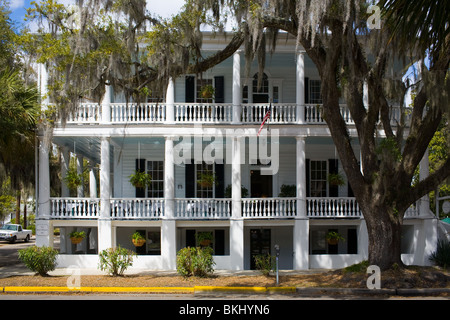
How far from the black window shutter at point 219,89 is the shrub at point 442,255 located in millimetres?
9851

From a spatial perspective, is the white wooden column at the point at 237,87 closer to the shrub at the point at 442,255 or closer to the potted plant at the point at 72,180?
the potted plant at the point at 72,180

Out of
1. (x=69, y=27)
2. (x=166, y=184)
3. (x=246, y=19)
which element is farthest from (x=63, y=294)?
(x=246, y=19)

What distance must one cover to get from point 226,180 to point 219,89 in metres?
3.82

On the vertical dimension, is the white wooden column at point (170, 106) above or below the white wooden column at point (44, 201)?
above

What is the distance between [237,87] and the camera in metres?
17.8

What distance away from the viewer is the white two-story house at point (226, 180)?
17.7 meters

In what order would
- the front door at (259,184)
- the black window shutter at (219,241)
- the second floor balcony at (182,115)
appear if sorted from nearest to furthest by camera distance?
1. the second floor balcony at (182,115)
2. the black window shutter at (219,241)
3. the front door at (259,184)

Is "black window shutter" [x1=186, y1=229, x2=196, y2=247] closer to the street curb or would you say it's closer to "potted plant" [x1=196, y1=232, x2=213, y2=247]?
"potted plant" [x1=196, y1=232, x2=213, y2=247]

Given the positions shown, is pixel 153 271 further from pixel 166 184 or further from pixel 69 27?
pixel 69 27

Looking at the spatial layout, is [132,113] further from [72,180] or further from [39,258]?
[39,258]

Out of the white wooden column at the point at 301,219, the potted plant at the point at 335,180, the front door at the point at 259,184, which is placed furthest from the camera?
the front door at the point at 259,184

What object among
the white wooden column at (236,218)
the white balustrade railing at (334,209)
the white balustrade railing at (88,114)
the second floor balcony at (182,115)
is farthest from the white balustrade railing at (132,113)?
the white balustrade railing at (334,209)

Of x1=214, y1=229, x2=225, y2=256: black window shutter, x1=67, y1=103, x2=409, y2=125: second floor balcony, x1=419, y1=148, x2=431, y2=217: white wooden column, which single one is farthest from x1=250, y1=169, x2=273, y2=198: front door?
x1=419, y1=148, x2=431, y2=217: white wooden column

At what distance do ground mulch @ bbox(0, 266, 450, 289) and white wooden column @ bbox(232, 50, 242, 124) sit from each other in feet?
19.2
